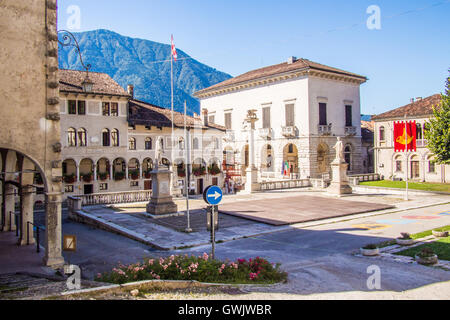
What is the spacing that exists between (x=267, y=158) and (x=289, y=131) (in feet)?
21.4

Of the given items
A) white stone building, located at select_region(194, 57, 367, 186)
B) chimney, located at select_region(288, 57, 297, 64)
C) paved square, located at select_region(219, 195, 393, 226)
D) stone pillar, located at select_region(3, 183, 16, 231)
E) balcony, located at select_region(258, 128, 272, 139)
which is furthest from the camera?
chimney, located at select_region(288, 57, 297, 64)

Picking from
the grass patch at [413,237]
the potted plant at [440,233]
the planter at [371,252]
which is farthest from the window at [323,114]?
the planter at [371,252]

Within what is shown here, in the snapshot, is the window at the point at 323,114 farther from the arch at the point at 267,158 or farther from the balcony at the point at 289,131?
the arch at the point at 267,158

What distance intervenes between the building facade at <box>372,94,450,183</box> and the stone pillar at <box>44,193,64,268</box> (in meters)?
37.9

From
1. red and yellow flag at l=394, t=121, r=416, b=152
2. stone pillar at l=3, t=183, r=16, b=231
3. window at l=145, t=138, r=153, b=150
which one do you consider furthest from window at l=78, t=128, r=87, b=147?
red and yellow flag at l=394, t=121, r=416, b=152

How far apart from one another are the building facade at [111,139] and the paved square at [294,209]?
9.11m

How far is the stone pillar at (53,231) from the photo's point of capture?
38.5 feet

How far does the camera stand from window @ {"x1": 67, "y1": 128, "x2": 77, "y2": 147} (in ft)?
116

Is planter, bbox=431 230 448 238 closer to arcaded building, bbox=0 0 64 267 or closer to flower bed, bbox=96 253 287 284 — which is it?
flower bed, bbox=96 253 287 284

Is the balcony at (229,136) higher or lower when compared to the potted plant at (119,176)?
higher

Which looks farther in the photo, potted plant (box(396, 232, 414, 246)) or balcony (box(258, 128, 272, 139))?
balcony (box(258, 128, 272, 139))
